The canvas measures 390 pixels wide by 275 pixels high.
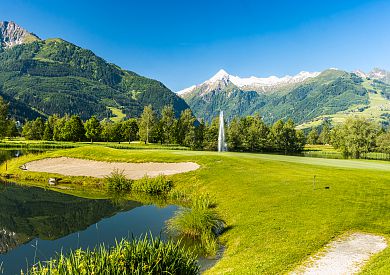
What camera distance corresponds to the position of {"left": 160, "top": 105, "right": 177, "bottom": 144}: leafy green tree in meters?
134

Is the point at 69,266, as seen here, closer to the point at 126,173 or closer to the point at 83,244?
the point at 83,244

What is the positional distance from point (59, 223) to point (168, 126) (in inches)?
4505

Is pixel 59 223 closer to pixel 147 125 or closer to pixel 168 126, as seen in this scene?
pixel 147 125

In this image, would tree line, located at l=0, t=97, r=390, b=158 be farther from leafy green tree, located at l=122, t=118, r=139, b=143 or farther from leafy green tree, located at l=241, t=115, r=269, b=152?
leafy green tree, located at l=122, t=118, r=139, b=143

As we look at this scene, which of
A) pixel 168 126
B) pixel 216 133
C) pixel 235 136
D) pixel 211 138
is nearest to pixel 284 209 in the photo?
pixel 211 138

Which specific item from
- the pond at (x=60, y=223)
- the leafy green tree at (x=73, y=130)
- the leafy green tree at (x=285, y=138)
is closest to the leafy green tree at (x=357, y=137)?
the leafy green tree at (x=285, y=138)

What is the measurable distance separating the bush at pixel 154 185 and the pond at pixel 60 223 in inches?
153

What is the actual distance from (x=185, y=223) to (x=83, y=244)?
244 inches

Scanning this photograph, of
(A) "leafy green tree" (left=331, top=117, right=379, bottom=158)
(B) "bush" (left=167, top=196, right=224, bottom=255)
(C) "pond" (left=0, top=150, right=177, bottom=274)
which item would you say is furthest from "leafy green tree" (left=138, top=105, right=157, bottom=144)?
(B) "bush" (left=167, top=196, right=224, bottom=255)

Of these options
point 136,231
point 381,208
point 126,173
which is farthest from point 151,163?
point 381,208

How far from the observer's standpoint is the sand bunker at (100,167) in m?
38.6

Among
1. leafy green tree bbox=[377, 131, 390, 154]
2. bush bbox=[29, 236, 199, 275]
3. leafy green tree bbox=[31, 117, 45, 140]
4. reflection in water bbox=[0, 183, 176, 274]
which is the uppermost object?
leafy green tree bbox=[31, 117, 45, 140]

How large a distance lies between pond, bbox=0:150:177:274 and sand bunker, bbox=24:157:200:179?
8092mm

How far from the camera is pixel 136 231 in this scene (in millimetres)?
20578
